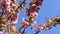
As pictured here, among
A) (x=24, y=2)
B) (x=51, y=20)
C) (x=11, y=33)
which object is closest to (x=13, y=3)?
(x=24, y=2)

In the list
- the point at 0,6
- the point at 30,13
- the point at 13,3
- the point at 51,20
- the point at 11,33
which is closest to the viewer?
the point at 0,6

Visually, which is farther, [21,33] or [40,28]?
[40,28]

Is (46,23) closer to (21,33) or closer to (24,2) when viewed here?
(21,33)

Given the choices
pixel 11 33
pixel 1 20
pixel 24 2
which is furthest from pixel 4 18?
pixel 11 33

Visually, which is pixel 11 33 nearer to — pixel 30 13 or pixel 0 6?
pixel 30 13

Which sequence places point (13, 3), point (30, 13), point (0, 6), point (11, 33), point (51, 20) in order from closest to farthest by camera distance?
point (0, 6), point (13, 3), point (30, 13), point (11, 33), point (51, 20)

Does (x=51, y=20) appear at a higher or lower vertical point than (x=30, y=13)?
lower

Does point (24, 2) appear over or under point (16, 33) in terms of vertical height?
over

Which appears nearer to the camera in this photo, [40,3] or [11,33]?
[40,3]

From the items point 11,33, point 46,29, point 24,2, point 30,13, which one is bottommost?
point 46,29
